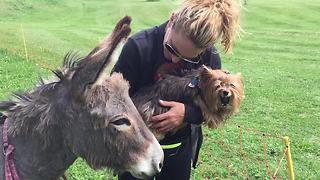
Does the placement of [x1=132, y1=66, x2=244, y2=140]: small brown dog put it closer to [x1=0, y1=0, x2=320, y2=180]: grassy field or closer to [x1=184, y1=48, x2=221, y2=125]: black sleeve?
[x1=184, y1=48, x2=221, y2=125]: black sleeve

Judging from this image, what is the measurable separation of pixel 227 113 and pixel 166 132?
1.64 ft

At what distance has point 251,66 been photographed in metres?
19.6

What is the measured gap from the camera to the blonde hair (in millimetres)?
3318

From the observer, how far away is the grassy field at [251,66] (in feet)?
26.1

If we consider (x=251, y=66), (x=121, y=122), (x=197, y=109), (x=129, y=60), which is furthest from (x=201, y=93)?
(x=251, y=66)

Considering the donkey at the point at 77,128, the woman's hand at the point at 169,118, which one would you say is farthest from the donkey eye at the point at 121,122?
the woman's hand at the point at 169,118

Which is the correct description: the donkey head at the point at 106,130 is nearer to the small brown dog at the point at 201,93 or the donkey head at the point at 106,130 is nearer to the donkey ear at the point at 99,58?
the donkey ear at the point at 99,58

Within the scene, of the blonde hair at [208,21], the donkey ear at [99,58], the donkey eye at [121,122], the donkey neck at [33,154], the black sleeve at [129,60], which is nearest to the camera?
the donkey ear at [99,58]

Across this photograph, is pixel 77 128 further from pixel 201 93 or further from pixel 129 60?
pixel 201 93

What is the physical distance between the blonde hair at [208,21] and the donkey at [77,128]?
0.66 metres

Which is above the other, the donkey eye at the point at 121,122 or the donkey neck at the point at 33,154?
the donkey eye at the point at 121,122

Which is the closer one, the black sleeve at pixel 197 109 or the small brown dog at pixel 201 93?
the small brown dog at pixel 201 93

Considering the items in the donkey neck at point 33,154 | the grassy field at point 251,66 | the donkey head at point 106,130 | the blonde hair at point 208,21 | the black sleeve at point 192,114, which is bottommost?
the grassy field at point 251,66

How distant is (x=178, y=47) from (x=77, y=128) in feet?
3.47
